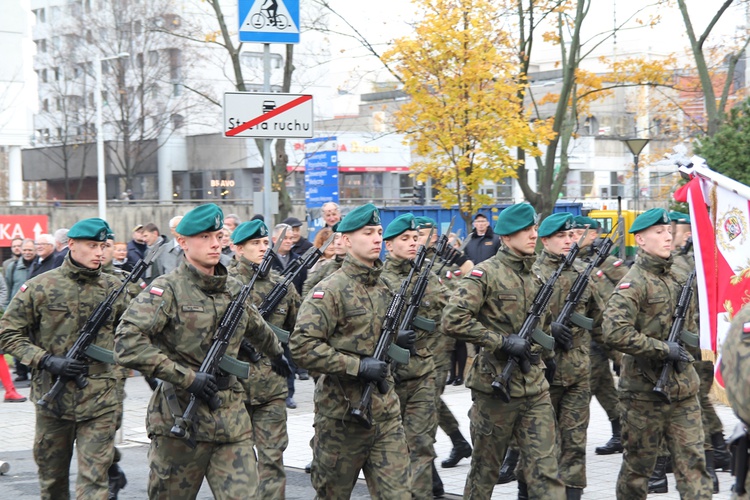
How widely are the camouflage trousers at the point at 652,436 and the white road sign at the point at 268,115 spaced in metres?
4.13

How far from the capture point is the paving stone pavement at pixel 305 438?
854 centimetres

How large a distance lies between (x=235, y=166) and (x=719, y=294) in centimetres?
4486

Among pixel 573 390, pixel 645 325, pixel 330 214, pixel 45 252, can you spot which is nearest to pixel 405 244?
pixel 573 390

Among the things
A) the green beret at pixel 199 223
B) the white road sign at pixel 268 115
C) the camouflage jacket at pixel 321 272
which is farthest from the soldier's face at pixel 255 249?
the green beret at pixel 199 223

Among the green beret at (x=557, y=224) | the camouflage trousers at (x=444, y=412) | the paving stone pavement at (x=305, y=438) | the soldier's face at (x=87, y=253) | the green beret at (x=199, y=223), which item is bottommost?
the paving stone pavement at (x=305, y=438)

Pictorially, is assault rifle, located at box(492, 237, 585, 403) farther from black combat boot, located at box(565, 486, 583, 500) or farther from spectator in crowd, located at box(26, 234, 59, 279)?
spectator in crowd, located at box(26, 234, 59, 279)

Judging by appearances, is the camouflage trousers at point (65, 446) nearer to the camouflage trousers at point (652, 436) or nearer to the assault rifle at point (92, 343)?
the assault rifle at point (92, 343)

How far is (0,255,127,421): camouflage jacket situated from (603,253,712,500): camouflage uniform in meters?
3.24

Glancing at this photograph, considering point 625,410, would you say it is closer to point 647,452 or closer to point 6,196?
Answer: point 647,452

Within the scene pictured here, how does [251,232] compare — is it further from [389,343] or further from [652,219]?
[652,219]

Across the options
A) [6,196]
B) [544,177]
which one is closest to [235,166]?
[6,196]

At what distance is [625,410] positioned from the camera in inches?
282

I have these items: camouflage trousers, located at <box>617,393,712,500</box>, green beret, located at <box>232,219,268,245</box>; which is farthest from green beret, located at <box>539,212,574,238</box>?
green beret, located at <box>232,219,268,245</box>

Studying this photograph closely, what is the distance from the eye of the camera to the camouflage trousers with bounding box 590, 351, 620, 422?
384 inches
